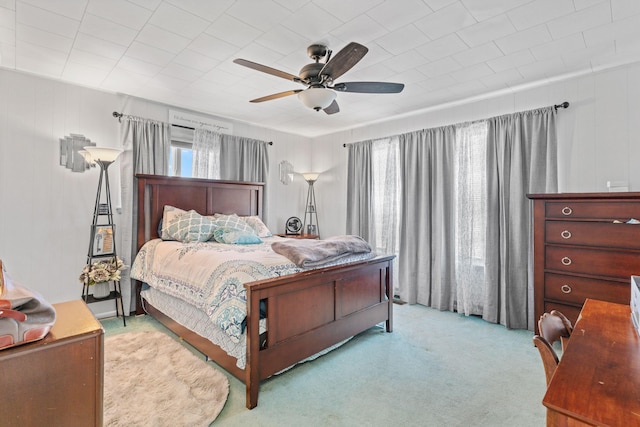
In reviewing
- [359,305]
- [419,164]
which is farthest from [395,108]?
[359,305]

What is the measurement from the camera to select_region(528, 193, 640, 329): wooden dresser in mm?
2350

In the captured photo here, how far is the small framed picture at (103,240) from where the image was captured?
11.5 ft

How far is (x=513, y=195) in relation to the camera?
11.3 feet

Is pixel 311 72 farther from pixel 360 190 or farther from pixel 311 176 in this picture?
pixel 311 176

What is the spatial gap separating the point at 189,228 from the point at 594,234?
147 inches

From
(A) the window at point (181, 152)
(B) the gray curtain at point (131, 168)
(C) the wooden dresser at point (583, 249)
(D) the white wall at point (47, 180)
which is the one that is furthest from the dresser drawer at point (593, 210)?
(D) the white wall at point (47, 180)

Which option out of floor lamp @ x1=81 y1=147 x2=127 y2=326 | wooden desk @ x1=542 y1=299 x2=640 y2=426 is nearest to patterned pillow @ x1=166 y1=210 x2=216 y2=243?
floor lamp @ x1=81 y1=147 x2=127 y2=326

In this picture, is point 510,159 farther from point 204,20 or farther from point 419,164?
point 204,20

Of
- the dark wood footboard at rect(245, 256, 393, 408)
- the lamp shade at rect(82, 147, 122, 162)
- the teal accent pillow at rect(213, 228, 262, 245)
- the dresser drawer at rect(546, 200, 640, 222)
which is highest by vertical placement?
the lamp shade at rect(82, 147, 122, 162)

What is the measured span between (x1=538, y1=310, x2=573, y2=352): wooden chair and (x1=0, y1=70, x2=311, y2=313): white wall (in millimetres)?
4055

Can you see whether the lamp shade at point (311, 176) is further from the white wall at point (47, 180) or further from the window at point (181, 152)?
the white wall at point (47, 180)

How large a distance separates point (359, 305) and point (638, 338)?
2064mm

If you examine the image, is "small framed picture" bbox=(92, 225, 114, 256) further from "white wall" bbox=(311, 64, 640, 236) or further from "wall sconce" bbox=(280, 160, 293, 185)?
"white wall" bbox=(311, 64, 640, 236)

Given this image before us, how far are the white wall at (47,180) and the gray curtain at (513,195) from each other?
427 cm
